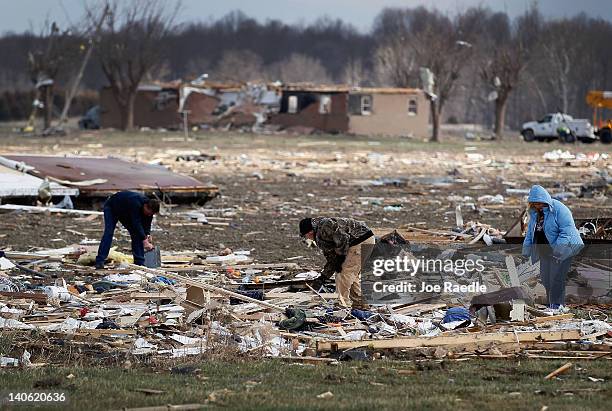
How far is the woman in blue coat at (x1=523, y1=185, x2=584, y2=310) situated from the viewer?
1258 cm

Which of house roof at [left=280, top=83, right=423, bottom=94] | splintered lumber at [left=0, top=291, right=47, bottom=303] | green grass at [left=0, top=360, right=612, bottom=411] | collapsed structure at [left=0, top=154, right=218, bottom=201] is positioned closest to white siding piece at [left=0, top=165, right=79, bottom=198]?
collapsed structure at [left=0, top=154, right=218, bottom=201]

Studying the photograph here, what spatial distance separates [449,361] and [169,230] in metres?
11.4

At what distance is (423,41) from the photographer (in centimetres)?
8588

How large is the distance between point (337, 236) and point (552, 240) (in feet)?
7.51

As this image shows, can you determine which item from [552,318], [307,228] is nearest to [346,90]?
[307,228]

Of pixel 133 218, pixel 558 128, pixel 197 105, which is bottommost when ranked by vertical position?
pixel 558 128

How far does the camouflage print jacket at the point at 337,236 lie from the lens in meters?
12.6

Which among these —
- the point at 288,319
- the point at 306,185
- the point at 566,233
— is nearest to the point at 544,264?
the point at 566,233

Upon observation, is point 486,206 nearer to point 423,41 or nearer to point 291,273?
point 291,273

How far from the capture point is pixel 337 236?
12625mm

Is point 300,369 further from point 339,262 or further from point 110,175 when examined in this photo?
point 110,175

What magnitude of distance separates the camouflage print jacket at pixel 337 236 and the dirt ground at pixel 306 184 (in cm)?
348

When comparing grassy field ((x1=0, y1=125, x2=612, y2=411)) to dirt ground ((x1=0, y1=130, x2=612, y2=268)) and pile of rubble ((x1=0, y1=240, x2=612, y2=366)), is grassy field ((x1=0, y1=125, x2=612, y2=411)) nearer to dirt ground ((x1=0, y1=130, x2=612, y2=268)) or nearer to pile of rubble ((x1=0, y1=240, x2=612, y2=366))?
dirt ground ((x1=0, y1=130, x2=612, y2=268))

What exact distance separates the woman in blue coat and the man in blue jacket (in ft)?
16.6
